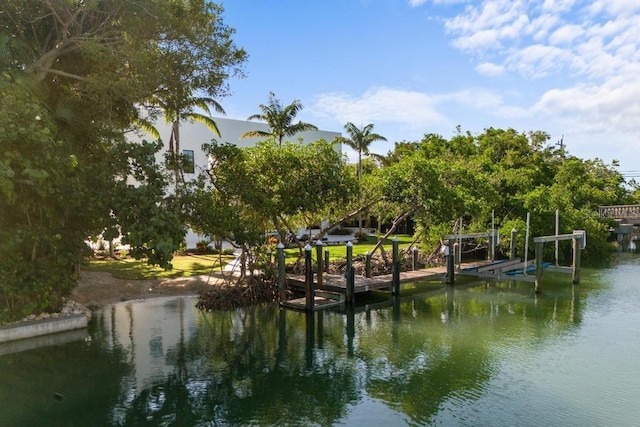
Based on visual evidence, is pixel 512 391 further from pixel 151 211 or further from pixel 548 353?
pixel 151 211

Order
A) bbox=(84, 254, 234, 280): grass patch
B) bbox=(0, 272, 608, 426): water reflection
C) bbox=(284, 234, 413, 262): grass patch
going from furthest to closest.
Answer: bbox=(284, 234, 413, 262): grass patch → bbox=(84, 254, 234, 280): grass patch → bbox=(0, 272, 608, 426): water reflection

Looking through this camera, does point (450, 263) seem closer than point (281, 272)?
No

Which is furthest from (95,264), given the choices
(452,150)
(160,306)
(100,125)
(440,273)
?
(452,150)

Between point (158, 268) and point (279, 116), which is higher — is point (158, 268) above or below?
below

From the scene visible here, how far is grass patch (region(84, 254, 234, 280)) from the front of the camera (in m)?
21.5

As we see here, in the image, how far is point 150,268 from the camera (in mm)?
23125

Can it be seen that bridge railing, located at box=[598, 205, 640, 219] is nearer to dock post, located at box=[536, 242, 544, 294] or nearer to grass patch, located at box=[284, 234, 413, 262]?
grass patch, located at box=[284, 234, 413, 262]

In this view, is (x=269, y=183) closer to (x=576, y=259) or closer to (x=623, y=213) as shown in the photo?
(x=576, y=259)

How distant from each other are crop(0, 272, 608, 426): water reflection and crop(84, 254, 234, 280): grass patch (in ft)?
12.2

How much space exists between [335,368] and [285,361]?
51.8 inches

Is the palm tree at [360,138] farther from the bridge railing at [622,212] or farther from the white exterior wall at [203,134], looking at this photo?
the bridge railing at [622,212]

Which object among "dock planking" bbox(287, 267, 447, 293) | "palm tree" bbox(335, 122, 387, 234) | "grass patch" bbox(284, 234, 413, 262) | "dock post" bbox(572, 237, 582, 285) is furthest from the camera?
"palm tree" bbox(335, 122, 387, 234)

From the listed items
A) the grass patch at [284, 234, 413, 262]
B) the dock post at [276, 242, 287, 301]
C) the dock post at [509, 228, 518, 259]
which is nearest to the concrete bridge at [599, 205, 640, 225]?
the grass patch at [284, 234, 413, 262]

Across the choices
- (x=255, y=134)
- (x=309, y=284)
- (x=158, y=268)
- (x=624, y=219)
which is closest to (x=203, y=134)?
(x=255, y=134)
